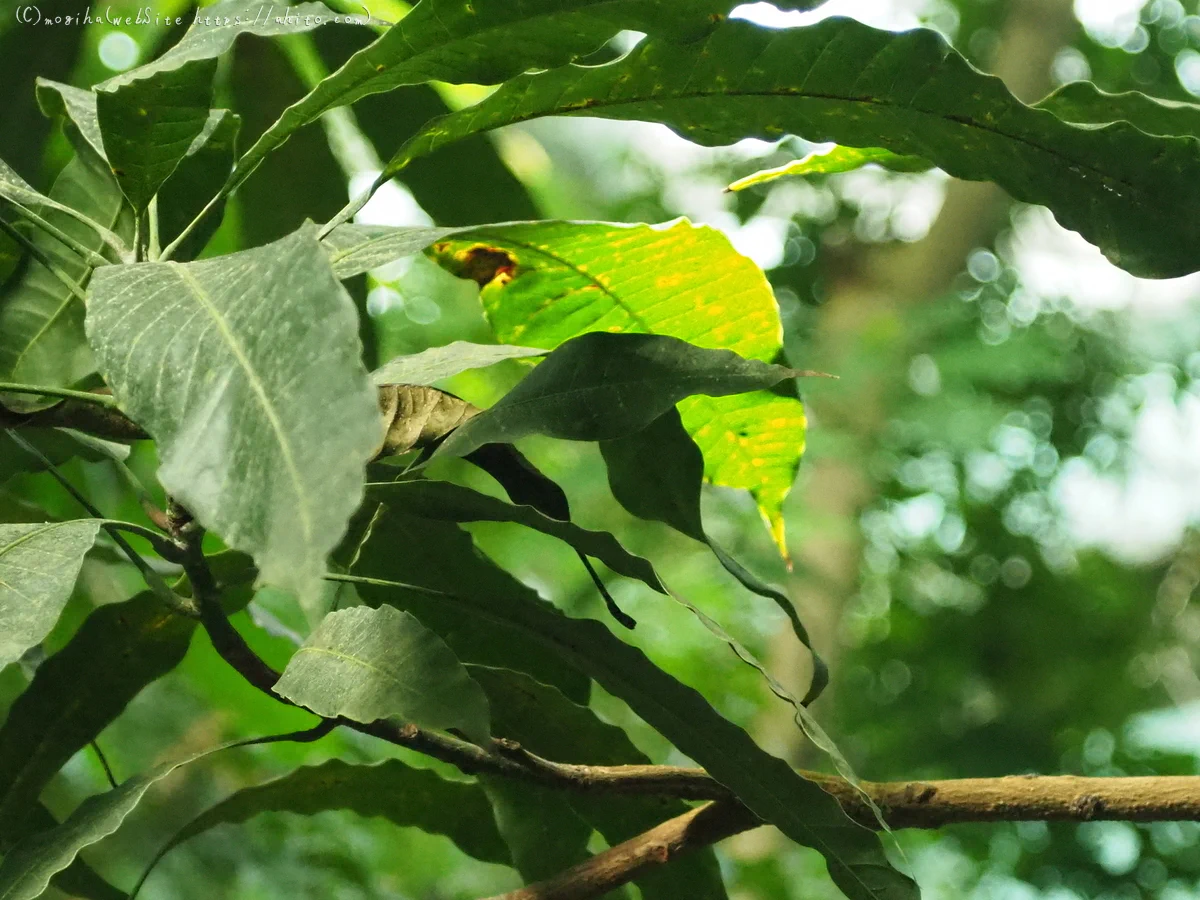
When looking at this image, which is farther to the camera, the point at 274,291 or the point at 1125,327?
the point at 1125,327

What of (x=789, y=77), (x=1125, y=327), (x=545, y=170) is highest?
(x=789, y=77)

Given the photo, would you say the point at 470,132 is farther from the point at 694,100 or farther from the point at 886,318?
the point at 886,318

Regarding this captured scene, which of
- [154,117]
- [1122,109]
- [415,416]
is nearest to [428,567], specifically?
[415,416]

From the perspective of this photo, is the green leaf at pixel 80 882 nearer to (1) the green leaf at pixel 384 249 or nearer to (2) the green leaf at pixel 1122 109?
(1) the green leaf at pixel 384 249

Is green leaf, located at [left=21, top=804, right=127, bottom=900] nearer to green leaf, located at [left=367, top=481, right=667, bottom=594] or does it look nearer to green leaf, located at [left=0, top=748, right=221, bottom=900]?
green leaf, located at [left=0, top=748, right=221, bottom=900]

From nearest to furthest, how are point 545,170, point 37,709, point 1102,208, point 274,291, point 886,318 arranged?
1. point 274,291
2. point 1102,208
3. point 37,709
4. point 545,170
5. point 886,318

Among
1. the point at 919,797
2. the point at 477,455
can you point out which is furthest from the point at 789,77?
the point at 919,797
